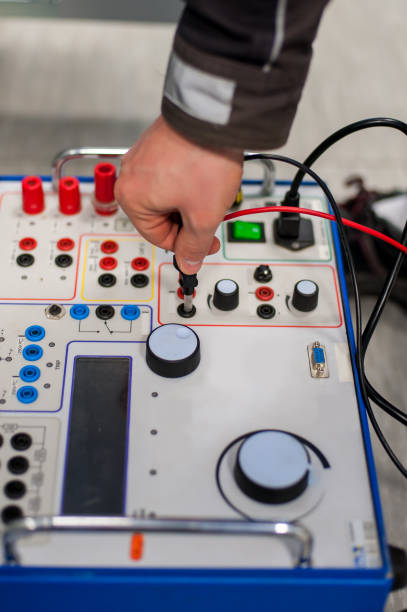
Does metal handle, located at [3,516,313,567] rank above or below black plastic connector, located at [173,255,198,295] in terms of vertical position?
below

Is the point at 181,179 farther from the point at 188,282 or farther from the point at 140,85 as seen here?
the point at 140,85

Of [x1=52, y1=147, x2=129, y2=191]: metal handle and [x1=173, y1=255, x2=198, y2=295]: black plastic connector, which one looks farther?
[x1=52, y1=147, x2=129, y2=191]: metal handle

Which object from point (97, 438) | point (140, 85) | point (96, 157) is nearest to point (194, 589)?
point (97, 438)

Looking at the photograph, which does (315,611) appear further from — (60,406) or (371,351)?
(371,351)

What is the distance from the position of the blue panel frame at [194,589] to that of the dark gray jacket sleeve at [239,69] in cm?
50

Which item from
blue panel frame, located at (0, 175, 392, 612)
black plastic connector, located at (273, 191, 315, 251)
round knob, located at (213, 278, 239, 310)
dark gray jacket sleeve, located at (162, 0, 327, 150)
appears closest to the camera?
dark gray jacket sleeve, located at (162, 0, 327, 150)

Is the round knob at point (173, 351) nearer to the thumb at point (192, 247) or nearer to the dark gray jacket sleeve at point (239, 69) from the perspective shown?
the thumb at point (192, 247)

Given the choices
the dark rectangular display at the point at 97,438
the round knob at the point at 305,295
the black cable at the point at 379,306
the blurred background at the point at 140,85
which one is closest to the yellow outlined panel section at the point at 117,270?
the dark rectangular display at the point at 97,438

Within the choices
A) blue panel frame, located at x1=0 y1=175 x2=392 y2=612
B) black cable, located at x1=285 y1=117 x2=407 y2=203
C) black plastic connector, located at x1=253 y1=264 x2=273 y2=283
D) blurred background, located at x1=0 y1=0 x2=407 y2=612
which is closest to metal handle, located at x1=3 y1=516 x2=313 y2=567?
blue panel frame, located at x1=0 y1=175 x2=392 y2=612

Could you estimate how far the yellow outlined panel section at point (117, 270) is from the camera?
3.59 ft

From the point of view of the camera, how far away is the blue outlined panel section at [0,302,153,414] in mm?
960

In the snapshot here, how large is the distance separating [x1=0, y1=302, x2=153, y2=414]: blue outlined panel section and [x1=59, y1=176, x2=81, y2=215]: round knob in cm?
21

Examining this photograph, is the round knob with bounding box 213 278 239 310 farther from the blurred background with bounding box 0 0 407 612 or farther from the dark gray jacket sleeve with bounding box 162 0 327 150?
the blurred background with bounding box 0 0 407 612

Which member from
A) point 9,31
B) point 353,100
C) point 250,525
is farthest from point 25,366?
point 9,31
